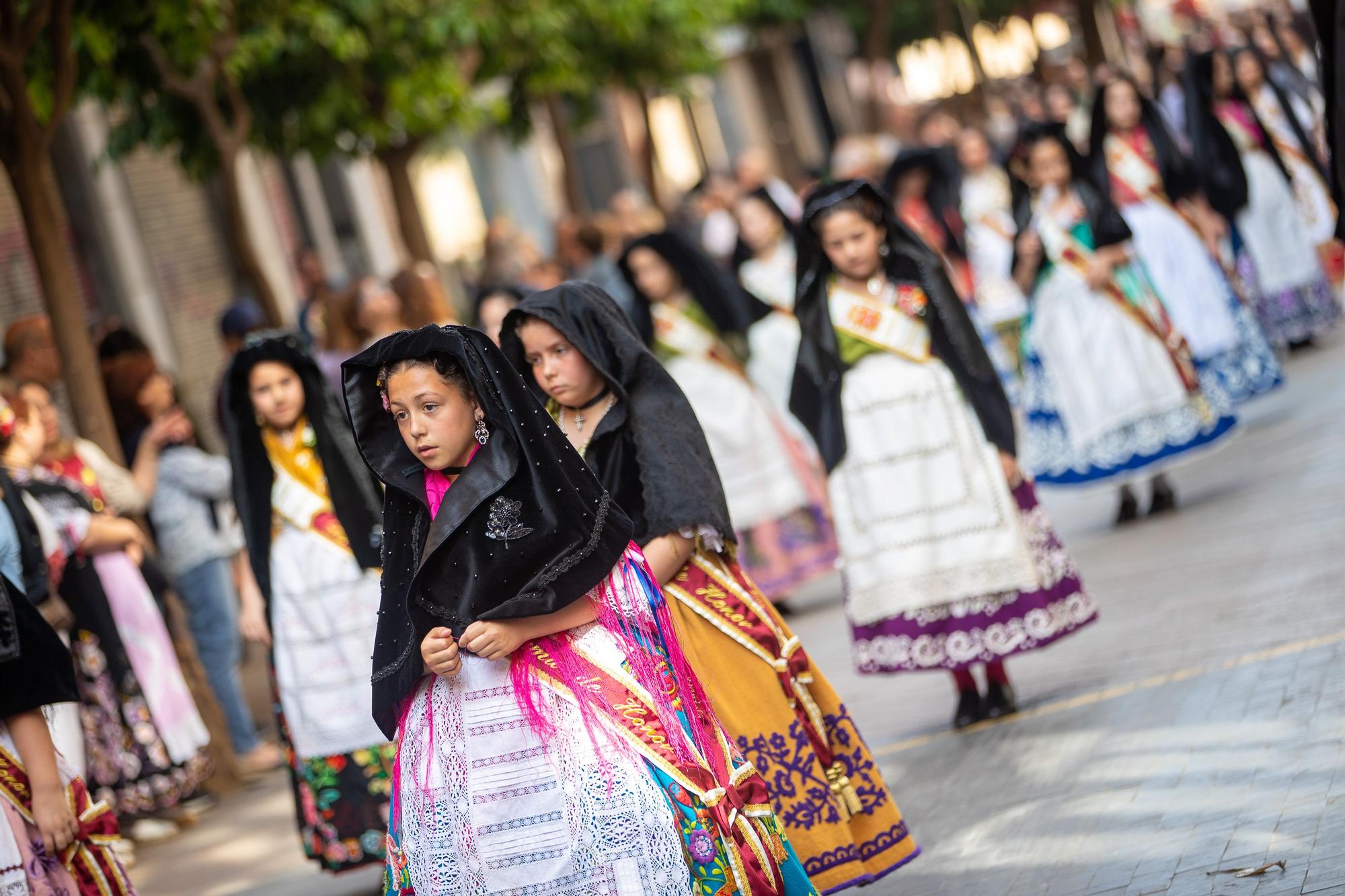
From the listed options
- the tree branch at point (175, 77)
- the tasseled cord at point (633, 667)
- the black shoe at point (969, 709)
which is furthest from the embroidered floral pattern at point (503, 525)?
the tree branch at point (175, 77)

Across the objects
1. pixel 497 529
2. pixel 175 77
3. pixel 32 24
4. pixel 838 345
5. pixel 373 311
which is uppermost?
pixel 175 77

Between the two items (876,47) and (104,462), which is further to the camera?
(876,47)

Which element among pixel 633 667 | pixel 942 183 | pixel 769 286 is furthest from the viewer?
pixel 942 183

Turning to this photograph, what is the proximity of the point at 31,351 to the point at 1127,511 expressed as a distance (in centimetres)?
570

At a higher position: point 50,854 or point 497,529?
point 497,529

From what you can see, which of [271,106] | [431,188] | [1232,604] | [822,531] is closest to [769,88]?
[431,188]

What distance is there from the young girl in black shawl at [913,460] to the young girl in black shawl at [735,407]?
3.15 meters

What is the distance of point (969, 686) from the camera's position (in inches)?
269

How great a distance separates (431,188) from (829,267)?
22.3 meters

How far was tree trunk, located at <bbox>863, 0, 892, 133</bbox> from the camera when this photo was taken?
25.5m

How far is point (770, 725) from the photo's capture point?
4836 millimetres

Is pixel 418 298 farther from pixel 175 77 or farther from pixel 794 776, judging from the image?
pixel 794 776

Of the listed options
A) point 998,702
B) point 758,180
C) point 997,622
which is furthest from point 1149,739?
point 758,180

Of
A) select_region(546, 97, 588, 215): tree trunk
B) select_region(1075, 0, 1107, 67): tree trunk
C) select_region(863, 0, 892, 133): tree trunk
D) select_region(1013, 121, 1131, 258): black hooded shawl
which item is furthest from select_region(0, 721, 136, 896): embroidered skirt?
select_region(1075, 0, 1107, 67): tree trunk
